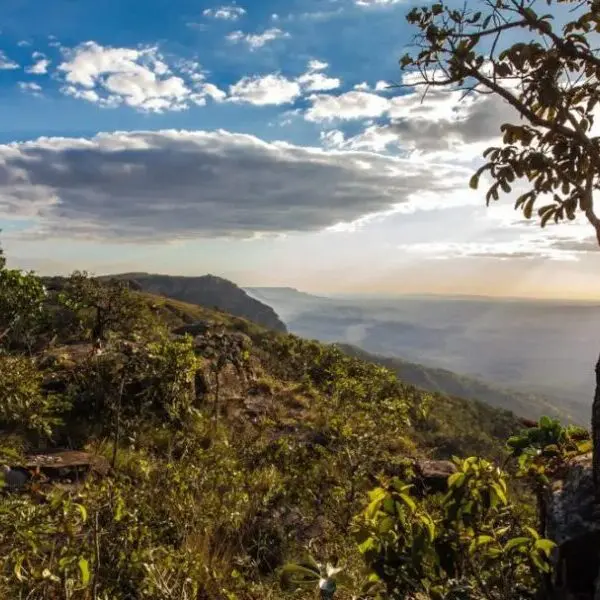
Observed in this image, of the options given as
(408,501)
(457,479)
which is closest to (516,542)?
(457,479)

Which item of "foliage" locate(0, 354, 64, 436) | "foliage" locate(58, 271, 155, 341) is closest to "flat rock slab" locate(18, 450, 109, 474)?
"foliage" locate(0, 354, 64, 436)

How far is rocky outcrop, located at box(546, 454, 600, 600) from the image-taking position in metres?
3.85

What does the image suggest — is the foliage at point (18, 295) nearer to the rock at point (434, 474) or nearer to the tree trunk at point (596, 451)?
the rock at point (434, 474)

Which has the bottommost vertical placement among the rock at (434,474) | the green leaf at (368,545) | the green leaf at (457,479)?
the rock at (434,474)

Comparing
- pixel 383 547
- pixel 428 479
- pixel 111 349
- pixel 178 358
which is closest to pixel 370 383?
pixel 428 479

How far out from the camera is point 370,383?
15398mm

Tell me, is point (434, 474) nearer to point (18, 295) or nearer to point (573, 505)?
point (573, 505)

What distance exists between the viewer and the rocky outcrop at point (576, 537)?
3.85 m

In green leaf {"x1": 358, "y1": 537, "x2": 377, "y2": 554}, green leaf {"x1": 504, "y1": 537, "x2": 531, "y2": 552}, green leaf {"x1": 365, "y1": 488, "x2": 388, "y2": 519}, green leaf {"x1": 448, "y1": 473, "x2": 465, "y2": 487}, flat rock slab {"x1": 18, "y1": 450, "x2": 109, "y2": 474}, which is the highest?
green leaf {"x1": 448, "y1": 473, "x2": 465, "y2": 487}

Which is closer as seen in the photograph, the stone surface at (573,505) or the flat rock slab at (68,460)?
the stone surface at (573,505)

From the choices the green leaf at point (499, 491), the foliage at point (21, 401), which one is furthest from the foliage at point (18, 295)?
the green leaf at point (499, 491)

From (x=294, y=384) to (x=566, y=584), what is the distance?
19059 millimetres

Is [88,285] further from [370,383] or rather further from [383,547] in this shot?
[383,547]

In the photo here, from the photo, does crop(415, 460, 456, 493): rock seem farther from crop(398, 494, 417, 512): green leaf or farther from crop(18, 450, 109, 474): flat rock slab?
crop(398, 494, 417, 512): green leaf
